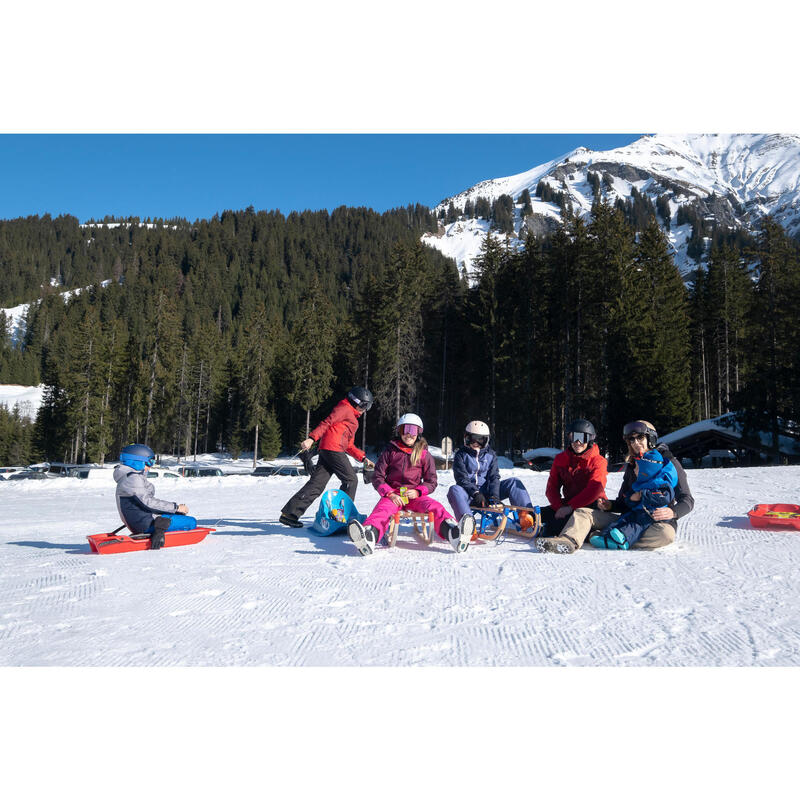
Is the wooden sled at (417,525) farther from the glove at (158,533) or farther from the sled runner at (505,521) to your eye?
the glove at (158,533)

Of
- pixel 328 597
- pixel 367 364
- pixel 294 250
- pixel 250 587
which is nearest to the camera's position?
pixel 328 597

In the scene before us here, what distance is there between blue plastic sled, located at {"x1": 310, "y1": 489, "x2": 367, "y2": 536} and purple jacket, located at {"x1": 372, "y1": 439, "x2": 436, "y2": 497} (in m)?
0.84

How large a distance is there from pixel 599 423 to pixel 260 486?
1861 centimetres

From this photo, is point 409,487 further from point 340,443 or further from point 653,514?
point 653,514

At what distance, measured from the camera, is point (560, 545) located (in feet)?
19.0

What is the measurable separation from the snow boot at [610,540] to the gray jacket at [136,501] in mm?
4780

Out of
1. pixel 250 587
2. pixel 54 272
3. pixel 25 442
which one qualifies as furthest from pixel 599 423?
pixel 54 272

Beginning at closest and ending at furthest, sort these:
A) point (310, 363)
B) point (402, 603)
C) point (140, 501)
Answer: point (402, 603) < point (140, 501) < point (310, 363)

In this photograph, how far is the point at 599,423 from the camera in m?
27.9

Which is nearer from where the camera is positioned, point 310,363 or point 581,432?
point 581,432

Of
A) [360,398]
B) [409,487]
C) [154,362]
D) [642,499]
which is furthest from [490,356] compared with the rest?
[642,499]

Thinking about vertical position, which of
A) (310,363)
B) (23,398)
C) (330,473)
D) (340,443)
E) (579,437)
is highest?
(310,363)

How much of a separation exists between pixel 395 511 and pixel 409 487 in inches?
13.8
